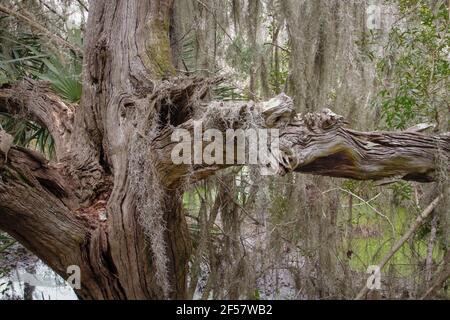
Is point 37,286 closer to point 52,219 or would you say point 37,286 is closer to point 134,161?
point 52,219

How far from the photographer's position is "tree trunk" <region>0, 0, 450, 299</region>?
233cm

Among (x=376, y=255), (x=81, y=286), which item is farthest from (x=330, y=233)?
(x=81, y=286)

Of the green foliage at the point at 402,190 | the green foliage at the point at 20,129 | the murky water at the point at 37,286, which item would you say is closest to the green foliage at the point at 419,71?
the green foliage at the point at 402,190

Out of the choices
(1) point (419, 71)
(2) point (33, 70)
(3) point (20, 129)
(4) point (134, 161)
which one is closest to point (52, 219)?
(4) point (134, 161)

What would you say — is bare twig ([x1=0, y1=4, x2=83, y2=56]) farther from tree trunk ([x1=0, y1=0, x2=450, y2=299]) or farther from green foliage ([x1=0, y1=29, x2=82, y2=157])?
tree trunk ([x1=0, y1=0, x2=450, y2=299])

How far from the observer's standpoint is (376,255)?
421 cm

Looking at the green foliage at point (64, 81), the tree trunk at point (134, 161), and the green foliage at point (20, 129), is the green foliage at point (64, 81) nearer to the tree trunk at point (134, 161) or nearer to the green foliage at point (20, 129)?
the green foliage at point (20, 129)

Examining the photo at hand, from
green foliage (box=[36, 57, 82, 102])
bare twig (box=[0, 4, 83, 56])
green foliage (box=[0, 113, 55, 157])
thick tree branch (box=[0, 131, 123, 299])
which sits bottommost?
thick tree branch (box=[0, 131, 123, 299])

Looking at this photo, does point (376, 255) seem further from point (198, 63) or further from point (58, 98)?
point (58, 98)

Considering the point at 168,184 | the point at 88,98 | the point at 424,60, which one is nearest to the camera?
the point at 168,184

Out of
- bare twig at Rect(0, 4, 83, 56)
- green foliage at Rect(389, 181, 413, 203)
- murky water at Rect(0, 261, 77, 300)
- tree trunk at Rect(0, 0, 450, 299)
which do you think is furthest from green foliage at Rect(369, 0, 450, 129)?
murky water at Rect(0, 261, 77, 300)

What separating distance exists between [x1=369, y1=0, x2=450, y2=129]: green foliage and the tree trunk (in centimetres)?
86
